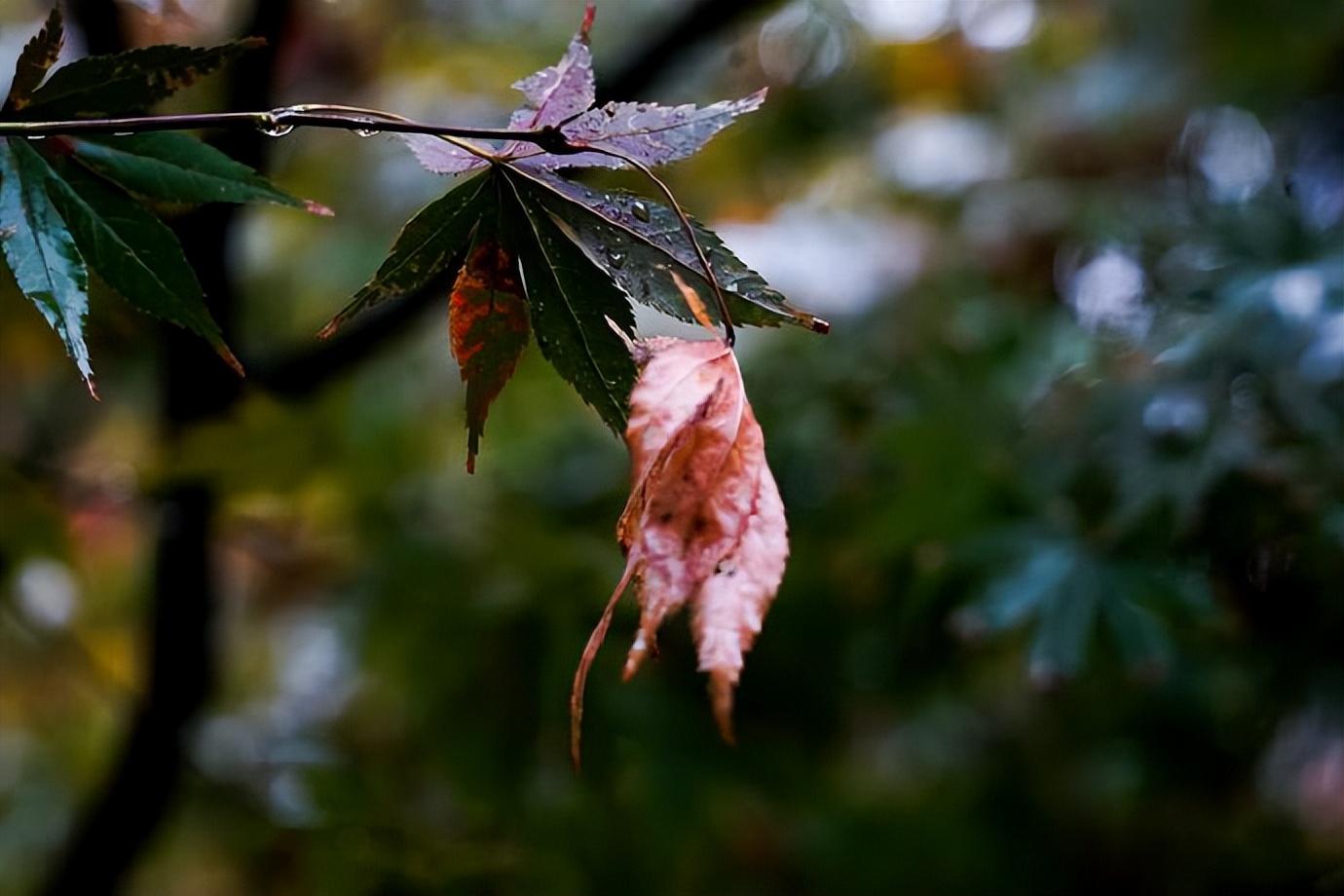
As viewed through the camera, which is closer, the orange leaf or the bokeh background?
the orange leaf

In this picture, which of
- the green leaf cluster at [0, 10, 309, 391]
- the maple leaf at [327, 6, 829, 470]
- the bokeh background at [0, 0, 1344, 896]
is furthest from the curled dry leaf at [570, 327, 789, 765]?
the bokeh background at [0, 0, 1344, 896]

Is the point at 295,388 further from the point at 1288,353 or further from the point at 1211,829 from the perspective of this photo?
the point at 1211,829

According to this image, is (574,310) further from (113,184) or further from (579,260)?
(113,184)

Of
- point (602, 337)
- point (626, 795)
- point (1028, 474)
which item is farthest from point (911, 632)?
point (602, 337)

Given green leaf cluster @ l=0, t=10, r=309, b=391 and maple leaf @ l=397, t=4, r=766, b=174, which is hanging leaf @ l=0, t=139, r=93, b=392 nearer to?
green leaf cluster @ l=0, t=10, r=309, b=391

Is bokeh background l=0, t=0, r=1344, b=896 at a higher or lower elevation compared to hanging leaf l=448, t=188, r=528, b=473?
higher

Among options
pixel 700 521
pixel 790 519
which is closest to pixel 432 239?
pixel 700 521
